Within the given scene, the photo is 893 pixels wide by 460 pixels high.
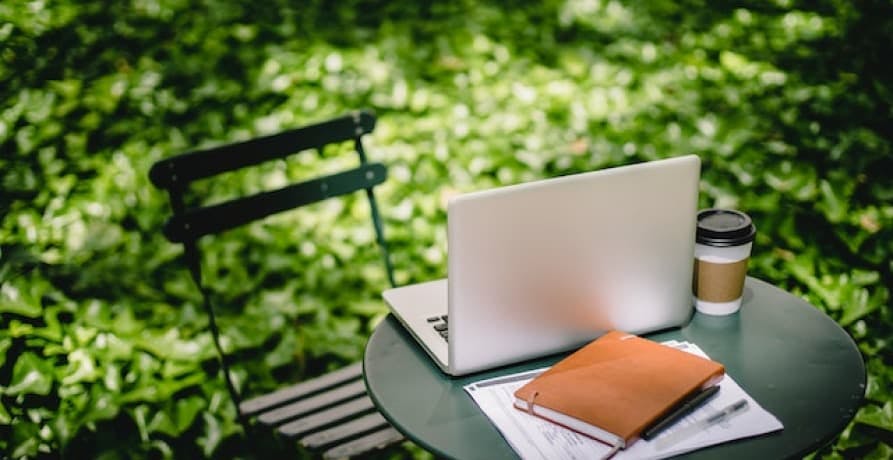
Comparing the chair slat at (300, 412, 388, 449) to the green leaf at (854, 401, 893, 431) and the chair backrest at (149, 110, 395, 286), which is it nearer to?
the chair backrest at (149, 110, 395, 286)

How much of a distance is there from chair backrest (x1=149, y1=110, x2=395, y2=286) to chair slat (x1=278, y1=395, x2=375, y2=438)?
420 millimetres

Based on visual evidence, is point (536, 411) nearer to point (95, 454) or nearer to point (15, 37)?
point (95, 454)

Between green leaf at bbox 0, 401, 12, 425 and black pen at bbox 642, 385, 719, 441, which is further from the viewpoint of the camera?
green leaf at bbox 0, 401, 12, 425

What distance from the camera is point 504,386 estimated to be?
4.41ft

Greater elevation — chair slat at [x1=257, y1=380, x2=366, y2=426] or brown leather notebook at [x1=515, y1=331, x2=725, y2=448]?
brown leather notebook at [x1=515, y1=331, x2=725, y2=448]

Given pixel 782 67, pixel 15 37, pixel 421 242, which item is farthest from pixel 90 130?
pixel 782 67

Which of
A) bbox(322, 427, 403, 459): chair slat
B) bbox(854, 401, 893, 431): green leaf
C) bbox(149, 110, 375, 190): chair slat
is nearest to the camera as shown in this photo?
bbox(322, 427, 403, 459): chair slat

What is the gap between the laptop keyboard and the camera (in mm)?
1473

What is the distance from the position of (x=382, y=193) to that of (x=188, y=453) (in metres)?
1.32

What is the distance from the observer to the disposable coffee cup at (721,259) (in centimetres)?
148

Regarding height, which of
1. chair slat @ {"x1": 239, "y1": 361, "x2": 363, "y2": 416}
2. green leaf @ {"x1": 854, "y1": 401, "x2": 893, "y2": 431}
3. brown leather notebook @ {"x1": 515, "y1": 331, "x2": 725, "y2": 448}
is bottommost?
green leaf @ {"x1": 854, "y1": 401, "x2": 893, "y2": 431}

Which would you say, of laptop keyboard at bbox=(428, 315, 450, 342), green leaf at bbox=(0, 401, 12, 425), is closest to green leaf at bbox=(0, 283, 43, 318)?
green leaf at bbox=(0, 401, 12, 425)

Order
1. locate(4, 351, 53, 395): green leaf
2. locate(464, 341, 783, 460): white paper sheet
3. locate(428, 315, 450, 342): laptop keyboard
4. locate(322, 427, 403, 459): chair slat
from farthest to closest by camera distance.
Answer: locate(4, 351, 53, 395): green leaf < locate(322, 427, 403, 459): chair slat < locate(428, 315, 450, 342): laptop keyboard < locate(464, 341, 783, 460): white paper sheet

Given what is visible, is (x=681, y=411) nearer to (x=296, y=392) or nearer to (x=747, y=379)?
(x=747, y=379)
